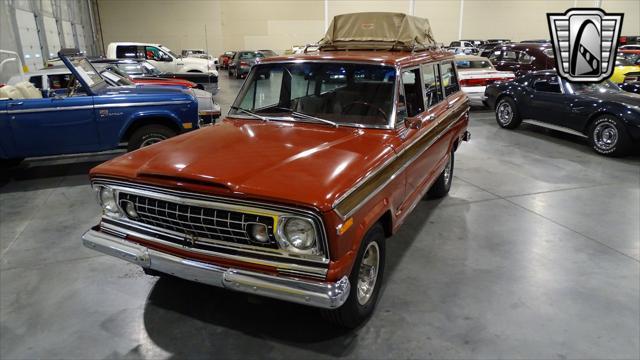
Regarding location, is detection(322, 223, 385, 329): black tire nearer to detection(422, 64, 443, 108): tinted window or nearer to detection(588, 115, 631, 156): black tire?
detection(422, 64, 443, 108): tinted window

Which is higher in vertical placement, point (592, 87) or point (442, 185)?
point (592, 87)

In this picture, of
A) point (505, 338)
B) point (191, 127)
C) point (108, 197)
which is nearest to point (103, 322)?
point (108, 197)

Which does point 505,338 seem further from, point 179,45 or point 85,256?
point 179,45

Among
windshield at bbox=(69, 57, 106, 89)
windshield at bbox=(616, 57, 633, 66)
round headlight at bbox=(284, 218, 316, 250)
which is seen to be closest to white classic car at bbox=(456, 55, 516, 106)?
windshield at bbox=(616, 57, 633, 66)

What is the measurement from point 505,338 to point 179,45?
33035 mm

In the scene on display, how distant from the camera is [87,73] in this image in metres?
6.34

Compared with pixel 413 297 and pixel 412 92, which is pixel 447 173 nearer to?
pixel 412 92

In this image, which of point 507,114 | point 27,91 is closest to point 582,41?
point 507,114

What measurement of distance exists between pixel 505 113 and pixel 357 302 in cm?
855

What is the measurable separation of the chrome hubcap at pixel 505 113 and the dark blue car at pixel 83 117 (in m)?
7.09

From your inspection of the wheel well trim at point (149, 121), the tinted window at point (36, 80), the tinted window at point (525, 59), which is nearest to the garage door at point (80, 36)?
the tinted window at point (36, 80)

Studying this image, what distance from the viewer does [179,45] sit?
31.7 metres

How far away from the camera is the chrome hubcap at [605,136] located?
24.3 feet

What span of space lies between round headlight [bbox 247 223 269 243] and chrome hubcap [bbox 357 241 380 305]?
2.65 feet
